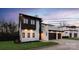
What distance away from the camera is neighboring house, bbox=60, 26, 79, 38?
4.71 m

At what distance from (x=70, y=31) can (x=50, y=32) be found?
36 cm

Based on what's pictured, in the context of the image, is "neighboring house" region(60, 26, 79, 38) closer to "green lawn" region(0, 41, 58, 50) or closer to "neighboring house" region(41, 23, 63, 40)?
"neighboring house" region(41, 23, 63, 40)

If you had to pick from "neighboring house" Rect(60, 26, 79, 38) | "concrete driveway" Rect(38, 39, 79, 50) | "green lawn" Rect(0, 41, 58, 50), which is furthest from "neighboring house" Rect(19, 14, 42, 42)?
"neighboring house" Rect(60, 26, 79, 38)

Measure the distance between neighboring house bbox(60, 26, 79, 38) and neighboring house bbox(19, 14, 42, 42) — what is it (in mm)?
472

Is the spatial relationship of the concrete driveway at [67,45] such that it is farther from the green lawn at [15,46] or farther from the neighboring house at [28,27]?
the neighboring house at [28,27]

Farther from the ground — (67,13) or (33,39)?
(67,13)

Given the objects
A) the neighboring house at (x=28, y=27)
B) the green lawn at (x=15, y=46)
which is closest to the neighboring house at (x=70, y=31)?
the green lawn at (x=15, y=46)

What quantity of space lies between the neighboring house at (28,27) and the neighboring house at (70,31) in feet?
1.55

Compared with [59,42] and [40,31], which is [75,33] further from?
[40,31]

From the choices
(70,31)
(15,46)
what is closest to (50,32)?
(70,31)

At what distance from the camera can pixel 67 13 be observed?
4.70 m
